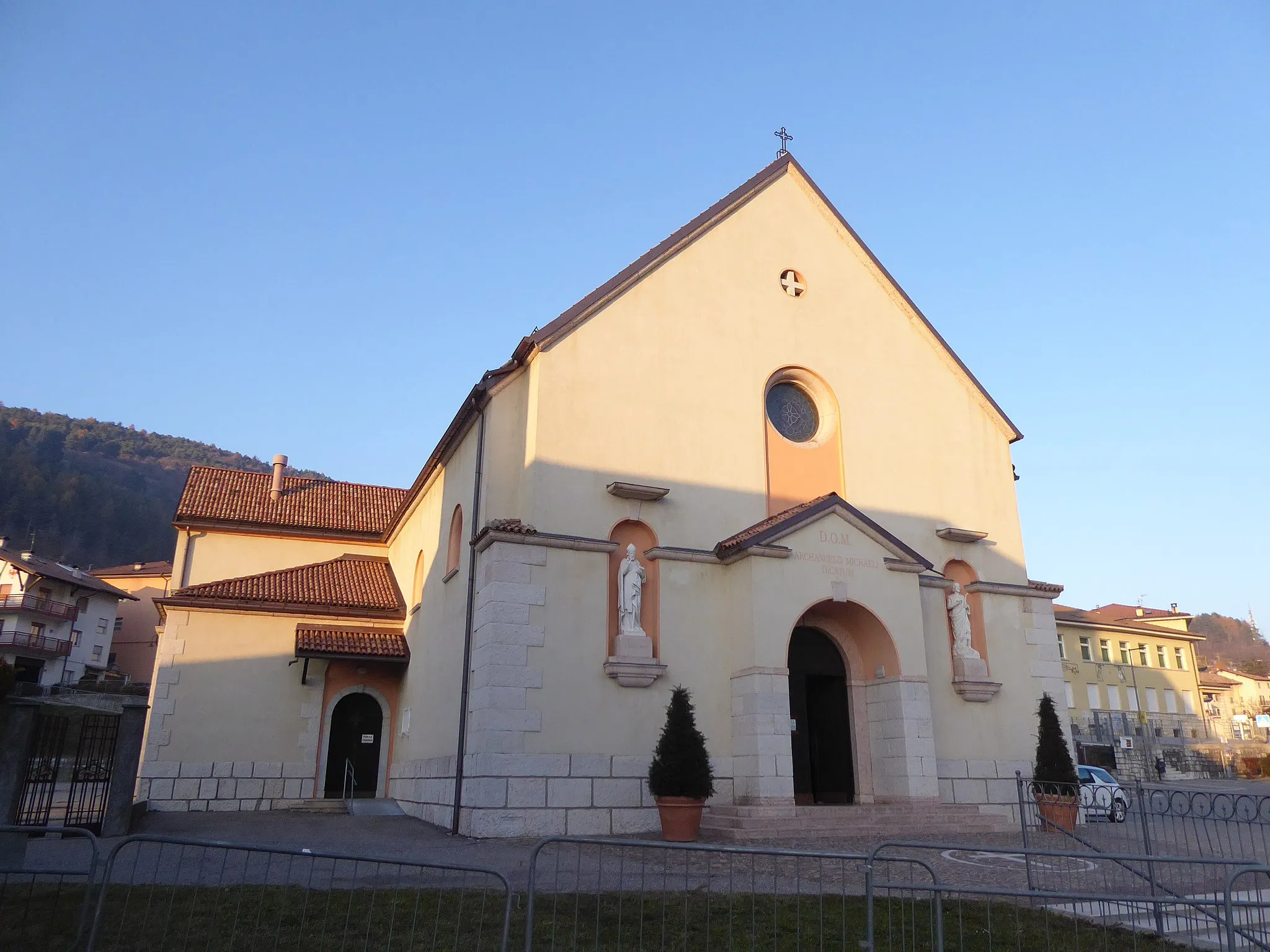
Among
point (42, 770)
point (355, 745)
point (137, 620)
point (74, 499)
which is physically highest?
point (74, 499)

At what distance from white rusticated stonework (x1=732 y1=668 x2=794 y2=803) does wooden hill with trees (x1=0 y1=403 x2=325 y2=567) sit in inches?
2588

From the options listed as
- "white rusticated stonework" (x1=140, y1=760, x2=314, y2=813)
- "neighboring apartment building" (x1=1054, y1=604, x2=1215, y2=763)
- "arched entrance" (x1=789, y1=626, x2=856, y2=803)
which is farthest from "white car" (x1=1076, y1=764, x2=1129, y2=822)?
"neighboring apartment building" (x1=1054, y1=604, x2=1215, y2=763)

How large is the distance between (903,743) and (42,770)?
13.5 meters

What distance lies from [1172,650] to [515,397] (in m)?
52.3

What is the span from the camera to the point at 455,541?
1853 cm

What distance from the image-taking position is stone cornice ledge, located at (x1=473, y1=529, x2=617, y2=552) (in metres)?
14.8

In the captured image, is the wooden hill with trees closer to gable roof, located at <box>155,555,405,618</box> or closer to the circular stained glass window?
gable roof, located at <box>155,555,405,618</box>

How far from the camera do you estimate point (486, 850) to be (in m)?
12.2

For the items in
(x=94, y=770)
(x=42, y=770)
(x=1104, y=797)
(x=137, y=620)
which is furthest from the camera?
(x=137, y=620)

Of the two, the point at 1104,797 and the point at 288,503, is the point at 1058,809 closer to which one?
the point at 1104,797

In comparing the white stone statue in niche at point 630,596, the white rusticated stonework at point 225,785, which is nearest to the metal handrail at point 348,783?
the white rusticated stonework at point 225,785

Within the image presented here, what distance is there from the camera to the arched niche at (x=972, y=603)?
18.4m

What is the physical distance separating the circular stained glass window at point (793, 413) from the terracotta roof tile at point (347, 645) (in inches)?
395

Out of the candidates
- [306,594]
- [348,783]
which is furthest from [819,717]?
[306,594]
